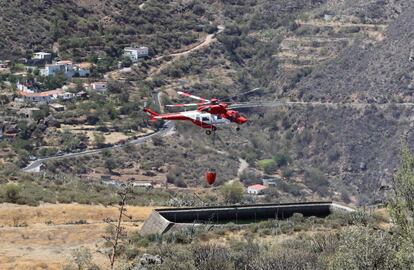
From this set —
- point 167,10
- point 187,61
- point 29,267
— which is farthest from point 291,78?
point 29,267

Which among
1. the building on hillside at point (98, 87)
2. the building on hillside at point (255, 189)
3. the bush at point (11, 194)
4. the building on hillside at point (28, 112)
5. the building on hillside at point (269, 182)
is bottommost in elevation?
the building on hillside at point (269, 182)

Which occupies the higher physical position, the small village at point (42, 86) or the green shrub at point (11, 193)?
the green shrub at point (11, 193)

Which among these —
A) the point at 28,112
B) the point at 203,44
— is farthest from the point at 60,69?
the point at 203,44

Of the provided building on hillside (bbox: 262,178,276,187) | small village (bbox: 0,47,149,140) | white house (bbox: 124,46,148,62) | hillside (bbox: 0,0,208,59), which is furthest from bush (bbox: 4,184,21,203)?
white house (bbox: 124,46,148,62)

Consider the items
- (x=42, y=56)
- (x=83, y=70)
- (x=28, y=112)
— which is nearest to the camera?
(x=28, y=112)

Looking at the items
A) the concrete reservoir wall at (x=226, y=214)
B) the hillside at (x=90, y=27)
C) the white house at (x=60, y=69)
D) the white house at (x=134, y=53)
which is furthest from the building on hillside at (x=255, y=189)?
the concrete reservoir wall at (x=226, y=214)

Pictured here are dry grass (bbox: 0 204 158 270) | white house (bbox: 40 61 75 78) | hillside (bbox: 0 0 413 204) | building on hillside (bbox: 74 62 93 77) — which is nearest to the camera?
dry grass (bbox: 0 204 158 270)

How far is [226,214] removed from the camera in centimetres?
3725

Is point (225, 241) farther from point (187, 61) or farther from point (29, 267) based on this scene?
point (187, 61)

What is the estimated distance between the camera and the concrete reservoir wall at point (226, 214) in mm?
34375

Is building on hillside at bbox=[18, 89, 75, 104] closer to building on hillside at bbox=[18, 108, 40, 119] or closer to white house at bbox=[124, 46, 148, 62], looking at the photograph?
building on hillside at bbox=[18, 108, 40, 119]

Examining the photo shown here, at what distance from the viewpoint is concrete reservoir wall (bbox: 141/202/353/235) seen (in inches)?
1353

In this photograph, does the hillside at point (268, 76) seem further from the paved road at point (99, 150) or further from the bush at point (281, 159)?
the paved road at point (99, 150)

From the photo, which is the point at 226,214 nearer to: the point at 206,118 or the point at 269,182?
the point at 206,118
